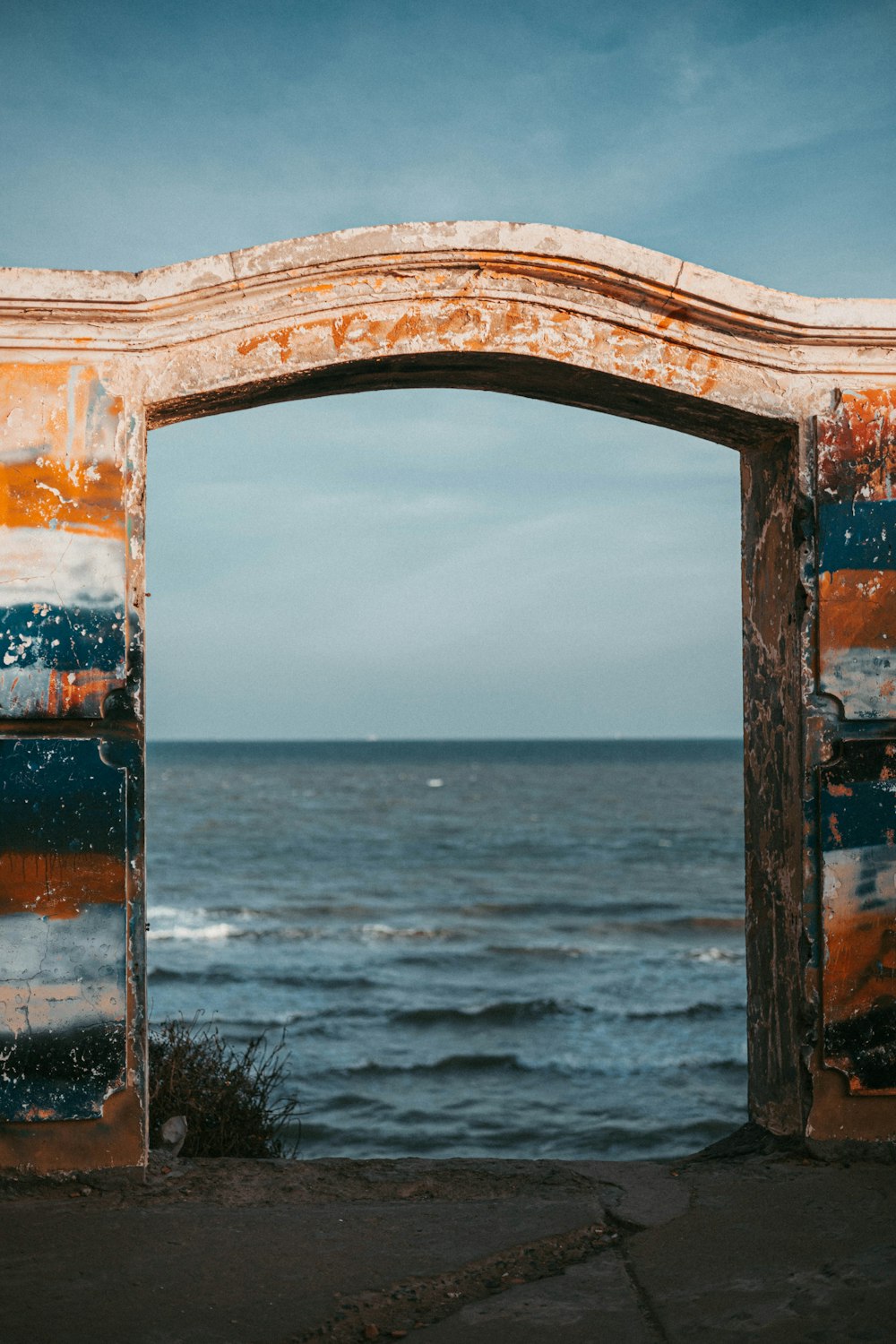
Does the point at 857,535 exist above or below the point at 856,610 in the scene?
above

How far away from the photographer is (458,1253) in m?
2.96

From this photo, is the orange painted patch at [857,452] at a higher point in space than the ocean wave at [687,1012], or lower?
higher

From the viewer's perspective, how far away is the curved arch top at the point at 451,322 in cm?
355

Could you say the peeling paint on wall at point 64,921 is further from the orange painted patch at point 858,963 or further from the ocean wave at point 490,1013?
the ocean wave at point 490,1013

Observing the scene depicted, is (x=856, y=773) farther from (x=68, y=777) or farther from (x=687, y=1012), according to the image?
(x=687, y=1012)

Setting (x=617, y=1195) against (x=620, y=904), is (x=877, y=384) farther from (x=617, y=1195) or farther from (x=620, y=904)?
(x=620, y=904)

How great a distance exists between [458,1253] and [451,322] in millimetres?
2826

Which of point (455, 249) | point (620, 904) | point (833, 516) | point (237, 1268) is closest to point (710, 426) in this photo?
point (833, 516)

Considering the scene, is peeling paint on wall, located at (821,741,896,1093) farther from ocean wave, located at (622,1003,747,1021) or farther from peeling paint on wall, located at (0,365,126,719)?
ocean wave, located at (622,1003,747,1021)

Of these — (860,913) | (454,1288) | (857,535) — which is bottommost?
(454,1288)

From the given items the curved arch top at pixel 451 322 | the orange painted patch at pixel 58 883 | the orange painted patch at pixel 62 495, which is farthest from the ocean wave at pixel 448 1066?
the curved arch top at pixel 451 322

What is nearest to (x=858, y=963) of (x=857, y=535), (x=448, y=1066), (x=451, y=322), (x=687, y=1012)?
(x=857, y=535)

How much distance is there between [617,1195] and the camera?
339 centimetres

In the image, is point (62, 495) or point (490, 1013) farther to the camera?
point (490, 1013)
